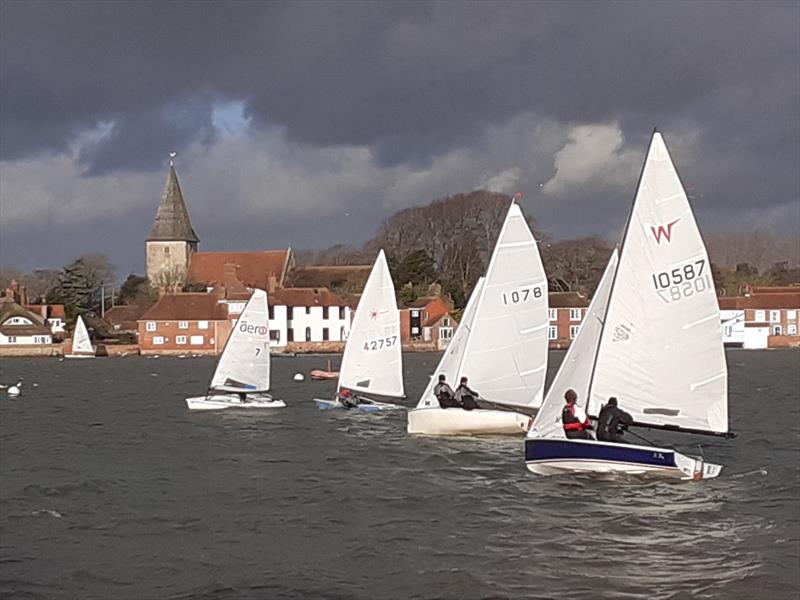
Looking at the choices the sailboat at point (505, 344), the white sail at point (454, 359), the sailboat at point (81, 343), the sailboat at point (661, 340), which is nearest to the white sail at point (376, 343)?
the white sail at point (454, 359)

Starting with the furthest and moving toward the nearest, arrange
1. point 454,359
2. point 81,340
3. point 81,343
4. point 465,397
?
1. point 81,343
2. point 81,340
3. point 454,359
4. point 465,397

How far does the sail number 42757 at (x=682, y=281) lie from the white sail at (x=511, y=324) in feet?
21.2

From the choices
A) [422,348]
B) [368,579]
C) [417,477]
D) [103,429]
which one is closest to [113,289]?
[422,348]

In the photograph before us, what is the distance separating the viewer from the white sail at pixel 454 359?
81.7 feet

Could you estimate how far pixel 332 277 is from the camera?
10769 cm

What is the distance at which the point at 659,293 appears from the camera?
57.2 feet

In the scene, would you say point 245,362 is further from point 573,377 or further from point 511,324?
point 573,377

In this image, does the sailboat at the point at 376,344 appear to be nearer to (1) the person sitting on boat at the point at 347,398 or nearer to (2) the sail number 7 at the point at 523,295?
(1) the person sitting on boat at the point at 347,398

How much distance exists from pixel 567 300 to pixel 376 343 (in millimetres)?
65898

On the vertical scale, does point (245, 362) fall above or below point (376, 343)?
below

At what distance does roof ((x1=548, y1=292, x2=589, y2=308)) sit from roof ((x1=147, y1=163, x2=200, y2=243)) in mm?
44331

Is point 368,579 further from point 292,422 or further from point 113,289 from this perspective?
point 113,289

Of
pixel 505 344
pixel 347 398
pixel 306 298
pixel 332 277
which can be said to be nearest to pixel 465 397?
pixel 505 344

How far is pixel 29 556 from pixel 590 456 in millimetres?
8203
